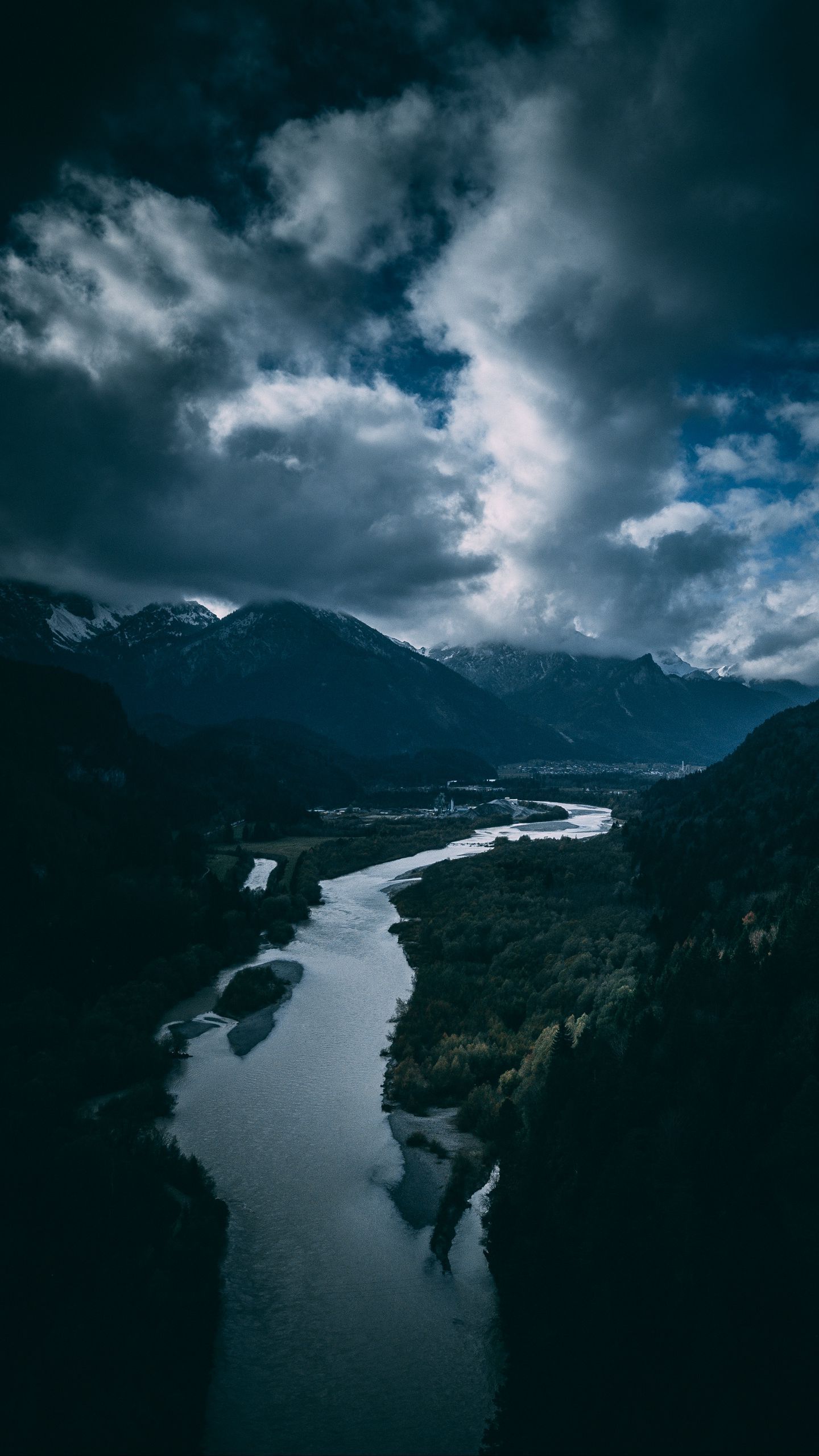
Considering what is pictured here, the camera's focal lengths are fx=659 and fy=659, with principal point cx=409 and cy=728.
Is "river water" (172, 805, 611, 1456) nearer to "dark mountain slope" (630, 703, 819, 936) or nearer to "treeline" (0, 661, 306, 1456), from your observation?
"treeline" (0, 661, 306, 1456)

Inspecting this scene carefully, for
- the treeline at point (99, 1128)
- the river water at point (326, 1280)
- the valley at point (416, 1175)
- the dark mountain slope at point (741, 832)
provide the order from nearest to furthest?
the treeline at point (99, 1128)
the valley at point (416, 1175)
the river water at point (326, 1280)
the dark mountain slope at point (741, 832)

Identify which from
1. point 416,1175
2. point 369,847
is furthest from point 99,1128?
point 369,847

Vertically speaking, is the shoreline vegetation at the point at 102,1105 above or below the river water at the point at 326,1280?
above

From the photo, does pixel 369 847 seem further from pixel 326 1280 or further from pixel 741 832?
pixel 326 1280

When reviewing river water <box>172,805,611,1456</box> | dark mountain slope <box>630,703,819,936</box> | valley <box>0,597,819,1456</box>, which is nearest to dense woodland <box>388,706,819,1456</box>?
valley <box>0,597,819,1456</box>

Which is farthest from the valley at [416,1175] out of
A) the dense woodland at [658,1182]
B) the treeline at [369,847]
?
the treeline at [369,847]

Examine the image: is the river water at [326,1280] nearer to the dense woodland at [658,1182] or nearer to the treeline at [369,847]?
the dense woodland at [658,1182]

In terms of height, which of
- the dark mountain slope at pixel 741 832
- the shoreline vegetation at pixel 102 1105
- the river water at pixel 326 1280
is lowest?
the river water at pixel 326 1280

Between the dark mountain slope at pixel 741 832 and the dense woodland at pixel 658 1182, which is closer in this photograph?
the dense woodland at pixel 658 1182
